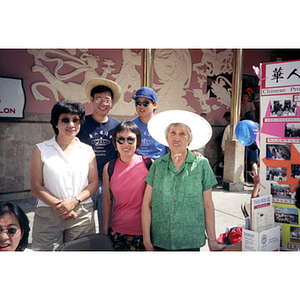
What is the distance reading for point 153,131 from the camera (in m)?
2.60

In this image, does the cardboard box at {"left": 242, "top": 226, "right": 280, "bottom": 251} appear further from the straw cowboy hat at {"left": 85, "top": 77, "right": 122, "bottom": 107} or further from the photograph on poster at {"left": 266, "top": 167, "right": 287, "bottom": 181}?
the straw cowboy hat at {"left": 85, "top": 77, "right": 122, "bottom": 107}

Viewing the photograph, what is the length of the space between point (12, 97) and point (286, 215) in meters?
4.31

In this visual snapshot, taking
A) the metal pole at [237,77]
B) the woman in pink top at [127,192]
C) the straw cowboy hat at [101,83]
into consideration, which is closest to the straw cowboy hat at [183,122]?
the woman in pink top at [127,192]

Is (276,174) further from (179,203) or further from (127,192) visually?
(127,192)

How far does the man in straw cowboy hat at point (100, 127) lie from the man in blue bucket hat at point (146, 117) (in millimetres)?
286

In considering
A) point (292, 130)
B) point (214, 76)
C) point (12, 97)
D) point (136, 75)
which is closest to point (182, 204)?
point (292, 130)

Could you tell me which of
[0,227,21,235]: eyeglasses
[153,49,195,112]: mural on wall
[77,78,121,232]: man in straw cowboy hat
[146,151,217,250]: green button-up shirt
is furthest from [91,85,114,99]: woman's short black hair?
[153,49,195,112]: mural on wall

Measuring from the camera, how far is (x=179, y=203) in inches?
83.6

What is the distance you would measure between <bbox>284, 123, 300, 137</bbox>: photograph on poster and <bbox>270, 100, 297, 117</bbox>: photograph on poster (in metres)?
0.10

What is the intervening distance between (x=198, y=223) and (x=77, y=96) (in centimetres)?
347

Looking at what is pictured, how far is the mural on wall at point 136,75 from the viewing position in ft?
14.6

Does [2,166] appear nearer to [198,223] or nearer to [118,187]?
[118,187]

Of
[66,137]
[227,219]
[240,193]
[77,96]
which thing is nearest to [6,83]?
[77,96]

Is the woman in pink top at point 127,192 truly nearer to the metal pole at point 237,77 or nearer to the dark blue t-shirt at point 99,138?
the dark blue t-shirt at point 99,138
